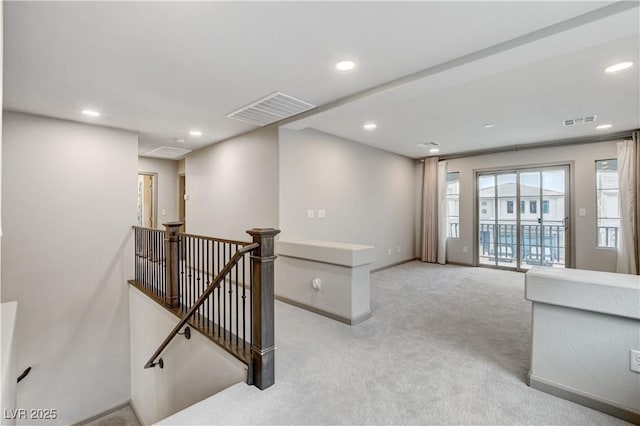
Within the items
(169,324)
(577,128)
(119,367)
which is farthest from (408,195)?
(119,367)

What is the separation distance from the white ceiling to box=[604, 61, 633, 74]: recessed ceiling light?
60 millimetres

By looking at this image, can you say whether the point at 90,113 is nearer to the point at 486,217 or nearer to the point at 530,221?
the point at 486,217

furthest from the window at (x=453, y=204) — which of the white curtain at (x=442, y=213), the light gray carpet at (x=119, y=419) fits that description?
the light gray carpet at (x=119, y=419)

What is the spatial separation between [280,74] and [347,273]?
2.17 metres

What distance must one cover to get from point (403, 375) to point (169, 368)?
2575 millimetres

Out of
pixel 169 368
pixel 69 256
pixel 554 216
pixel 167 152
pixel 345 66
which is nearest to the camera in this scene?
pixel 345 66

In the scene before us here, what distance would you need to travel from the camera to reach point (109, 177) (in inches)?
174

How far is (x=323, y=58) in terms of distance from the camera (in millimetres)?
2469

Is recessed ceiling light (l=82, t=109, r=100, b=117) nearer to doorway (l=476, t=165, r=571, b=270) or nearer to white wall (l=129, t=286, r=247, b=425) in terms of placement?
white wall (l=129, t=286, r=247, b=425)

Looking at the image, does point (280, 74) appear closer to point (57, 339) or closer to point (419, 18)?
point (419, 18)

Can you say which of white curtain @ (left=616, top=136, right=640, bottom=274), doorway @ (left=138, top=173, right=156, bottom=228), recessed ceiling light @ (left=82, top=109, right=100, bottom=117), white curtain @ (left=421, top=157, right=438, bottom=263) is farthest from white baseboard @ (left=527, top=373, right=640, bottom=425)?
doorway @ (left=138, top=173, right=156, bottom=228)

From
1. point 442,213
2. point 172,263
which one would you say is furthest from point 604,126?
point 172,263

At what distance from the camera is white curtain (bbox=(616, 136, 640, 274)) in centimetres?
459

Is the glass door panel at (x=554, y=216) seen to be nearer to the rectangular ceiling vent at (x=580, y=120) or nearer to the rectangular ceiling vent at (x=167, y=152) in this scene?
the rectangular ceiling vent at (x=580, y=120)
